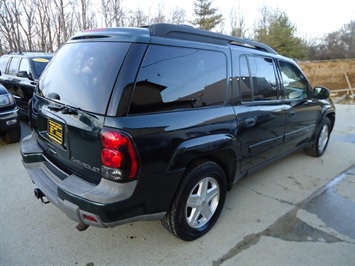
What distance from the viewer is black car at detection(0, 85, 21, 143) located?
443 centimetres

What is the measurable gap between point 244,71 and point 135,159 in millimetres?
1656

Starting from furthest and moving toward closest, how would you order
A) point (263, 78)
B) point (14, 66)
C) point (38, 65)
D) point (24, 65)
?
point (14, 66)
point (24, 65)
point (38, 65)
point (263, 78)

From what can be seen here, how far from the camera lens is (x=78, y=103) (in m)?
1.96

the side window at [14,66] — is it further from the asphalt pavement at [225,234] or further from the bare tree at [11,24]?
the bare tree at [11,24]

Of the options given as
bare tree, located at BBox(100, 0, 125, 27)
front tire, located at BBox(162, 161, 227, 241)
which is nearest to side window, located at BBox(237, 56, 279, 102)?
front tire, located at BBox(162, 161, 227, 241)

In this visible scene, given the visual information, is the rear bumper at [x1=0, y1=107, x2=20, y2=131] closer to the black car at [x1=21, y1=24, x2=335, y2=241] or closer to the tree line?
the black car at [x1=21, y1=24, x2=335, y2=241]

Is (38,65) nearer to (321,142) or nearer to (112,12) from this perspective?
(321,142)

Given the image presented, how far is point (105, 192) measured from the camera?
176 centimetres

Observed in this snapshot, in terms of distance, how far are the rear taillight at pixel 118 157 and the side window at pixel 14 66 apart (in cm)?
617

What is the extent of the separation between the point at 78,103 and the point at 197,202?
54.4 inches

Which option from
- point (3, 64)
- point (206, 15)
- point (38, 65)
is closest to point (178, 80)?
point (38, 65)

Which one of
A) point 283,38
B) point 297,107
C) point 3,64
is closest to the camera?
point 297,107

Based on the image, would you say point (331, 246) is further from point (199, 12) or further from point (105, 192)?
point (199, 12)

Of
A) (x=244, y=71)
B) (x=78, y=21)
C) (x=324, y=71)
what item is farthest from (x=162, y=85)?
(x=78, y=21)
